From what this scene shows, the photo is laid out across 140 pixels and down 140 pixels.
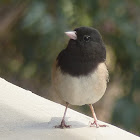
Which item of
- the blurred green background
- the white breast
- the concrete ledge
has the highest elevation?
the blurred green background

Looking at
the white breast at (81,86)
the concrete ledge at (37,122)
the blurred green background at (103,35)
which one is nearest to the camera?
the concrete ledge at (37,122)

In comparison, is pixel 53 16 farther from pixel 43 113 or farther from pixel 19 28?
pixel 43 113

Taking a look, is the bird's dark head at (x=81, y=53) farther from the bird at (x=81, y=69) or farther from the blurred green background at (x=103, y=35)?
the blurred green background at (x=103, y=35)

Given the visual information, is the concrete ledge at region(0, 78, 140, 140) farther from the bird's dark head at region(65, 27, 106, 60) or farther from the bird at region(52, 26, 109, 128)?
the bird's dark head at region(65, 27, 106, 60)

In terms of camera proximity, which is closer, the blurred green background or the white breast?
the white breast

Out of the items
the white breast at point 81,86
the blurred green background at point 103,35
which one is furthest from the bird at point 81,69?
the blurred green background at point 103,35

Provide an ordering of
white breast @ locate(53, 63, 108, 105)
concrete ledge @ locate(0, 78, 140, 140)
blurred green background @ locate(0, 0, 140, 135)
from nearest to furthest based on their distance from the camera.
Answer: concrete ledge @ locate(0, 78, 140, 140)
white breast @ locate(53, 63, 108, 105)
blurred green background @ locate(0, 0, 140, 135)

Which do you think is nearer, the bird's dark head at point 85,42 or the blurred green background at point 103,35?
the bird's dark head at point 85,42

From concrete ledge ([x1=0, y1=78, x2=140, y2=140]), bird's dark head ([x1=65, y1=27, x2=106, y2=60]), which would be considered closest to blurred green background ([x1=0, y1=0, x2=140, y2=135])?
concrete ledge ([x1=0, y1=78, x2=140, y2=140])
